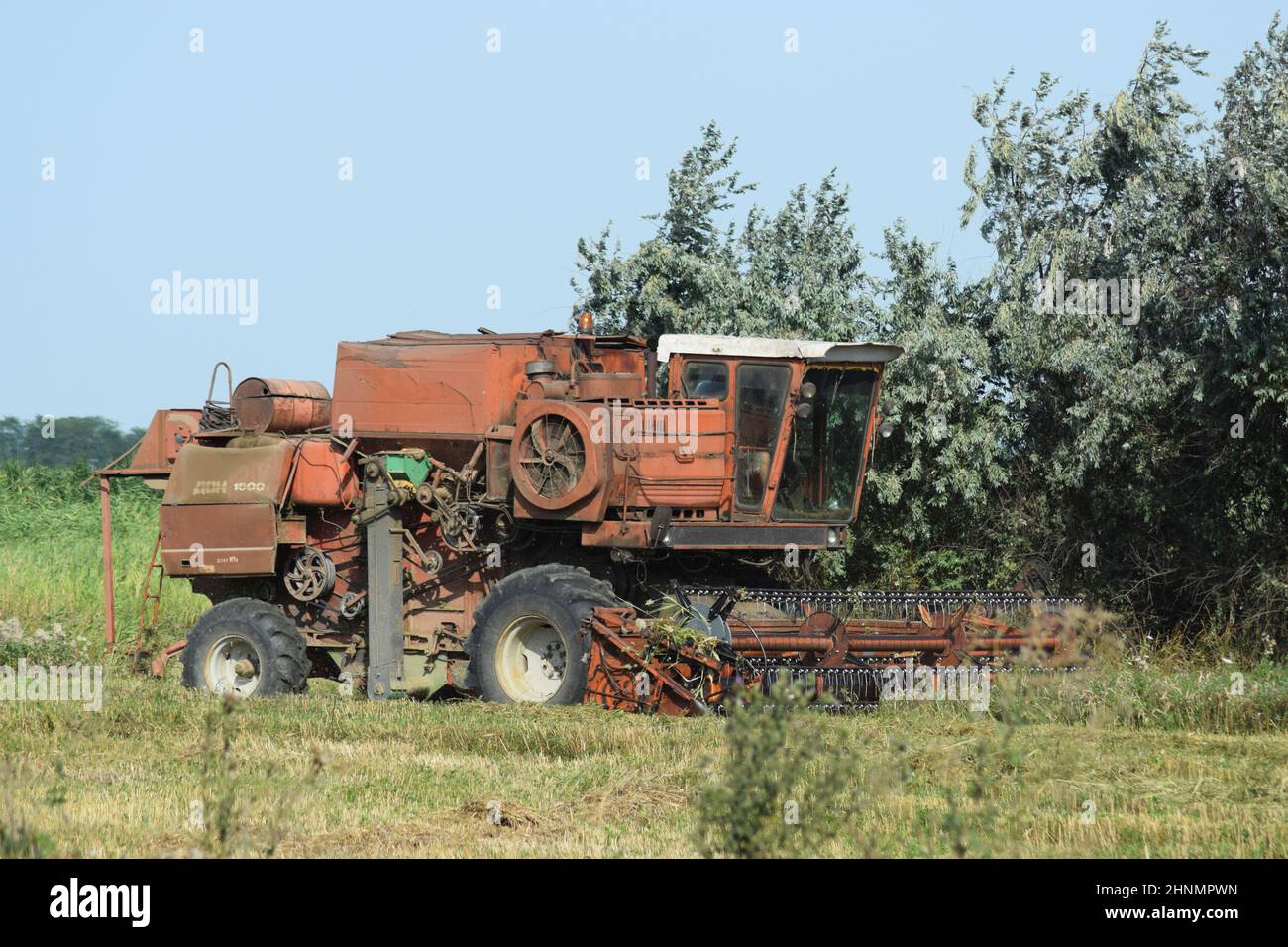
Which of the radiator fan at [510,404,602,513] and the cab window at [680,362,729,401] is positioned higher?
the cab window at [680,362,729,401]

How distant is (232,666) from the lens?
43.9 ft

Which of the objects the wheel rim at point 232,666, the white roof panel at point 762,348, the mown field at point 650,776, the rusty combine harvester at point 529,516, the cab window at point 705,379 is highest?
the white roof panel at point 762,348

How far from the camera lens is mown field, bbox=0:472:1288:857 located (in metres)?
6.03

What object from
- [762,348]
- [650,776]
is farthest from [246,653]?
[650,776]

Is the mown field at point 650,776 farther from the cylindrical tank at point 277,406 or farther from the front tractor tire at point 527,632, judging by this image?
the cylindrical tank at point 277,406

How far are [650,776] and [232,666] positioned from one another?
6.02 meters

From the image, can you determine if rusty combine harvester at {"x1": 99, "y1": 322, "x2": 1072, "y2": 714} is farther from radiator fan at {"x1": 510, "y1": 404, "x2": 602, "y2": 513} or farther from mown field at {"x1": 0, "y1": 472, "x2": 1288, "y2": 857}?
mown field at {"x1": 0, "y1": 472, "x2": 1288, "y2": 857}

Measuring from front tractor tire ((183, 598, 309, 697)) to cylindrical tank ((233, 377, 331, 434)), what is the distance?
1538mm

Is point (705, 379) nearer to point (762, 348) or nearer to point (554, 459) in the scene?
point (762, 348)

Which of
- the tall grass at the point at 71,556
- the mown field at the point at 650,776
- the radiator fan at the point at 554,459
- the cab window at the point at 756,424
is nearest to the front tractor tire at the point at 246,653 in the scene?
the mown field at the point at 650,776

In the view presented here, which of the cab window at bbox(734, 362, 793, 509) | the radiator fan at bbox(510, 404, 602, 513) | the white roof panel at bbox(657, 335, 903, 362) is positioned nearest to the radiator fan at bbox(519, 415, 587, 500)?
the radiator fan at bbox(510, 404, 602, 513)

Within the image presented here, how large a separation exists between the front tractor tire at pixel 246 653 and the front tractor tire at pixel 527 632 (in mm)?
1694

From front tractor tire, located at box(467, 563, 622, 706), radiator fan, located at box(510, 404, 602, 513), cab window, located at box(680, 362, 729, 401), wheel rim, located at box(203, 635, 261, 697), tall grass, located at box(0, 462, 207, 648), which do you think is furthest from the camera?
tall grass, located at box(0, 462, 207, 648)

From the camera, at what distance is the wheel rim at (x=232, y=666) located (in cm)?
1317
